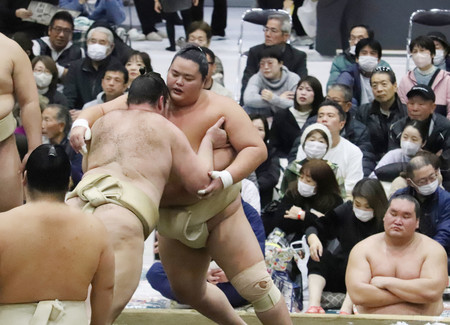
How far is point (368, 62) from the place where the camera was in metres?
7.31

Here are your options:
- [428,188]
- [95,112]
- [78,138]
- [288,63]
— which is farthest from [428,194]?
[78,138]

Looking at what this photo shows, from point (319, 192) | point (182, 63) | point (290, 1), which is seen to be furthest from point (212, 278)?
point (290, 1)

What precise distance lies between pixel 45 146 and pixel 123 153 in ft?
1.56

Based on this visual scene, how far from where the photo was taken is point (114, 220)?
140 inches

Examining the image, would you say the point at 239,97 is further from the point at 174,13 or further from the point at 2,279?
the point at 2,279

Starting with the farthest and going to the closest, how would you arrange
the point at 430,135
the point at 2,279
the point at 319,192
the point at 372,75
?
the point at 372,75, the point at 430,135, the point at 319,192, the point at 2,279

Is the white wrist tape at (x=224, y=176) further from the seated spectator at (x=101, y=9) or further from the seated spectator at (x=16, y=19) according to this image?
the seated spectator at (x=101, y=9)

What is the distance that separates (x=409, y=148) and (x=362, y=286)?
5.27ft

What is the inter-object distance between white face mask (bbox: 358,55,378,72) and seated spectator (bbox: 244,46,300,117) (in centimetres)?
47

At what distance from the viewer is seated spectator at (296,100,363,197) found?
20.5 ft

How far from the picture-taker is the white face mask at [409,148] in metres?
6.28

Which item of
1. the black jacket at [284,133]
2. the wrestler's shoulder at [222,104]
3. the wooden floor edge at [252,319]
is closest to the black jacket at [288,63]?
the black jacket at [284,133]

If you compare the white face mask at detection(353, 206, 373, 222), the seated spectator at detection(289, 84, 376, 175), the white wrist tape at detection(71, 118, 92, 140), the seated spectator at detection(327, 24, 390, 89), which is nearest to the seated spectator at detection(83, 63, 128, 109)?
the seated spectator at detection(289, 84, 376, 175)

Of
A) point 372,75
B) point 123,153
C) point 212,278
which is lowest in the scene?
point 212,278
